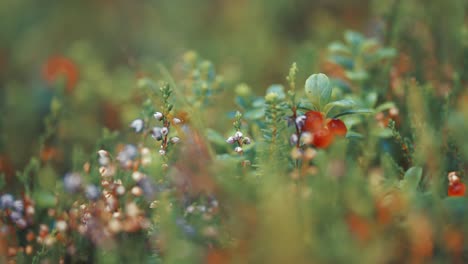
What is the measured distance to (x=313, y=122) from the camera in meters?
0.88

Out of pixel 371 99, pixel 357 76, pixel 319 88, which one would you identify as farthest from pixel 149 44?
pixel 319 88

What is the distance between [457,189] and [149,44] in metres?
1.91

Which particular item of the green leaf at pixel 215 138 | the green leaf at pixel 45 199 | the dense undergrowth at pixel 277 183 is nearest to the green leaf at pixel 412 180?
the dense undergrowth at pixel 277 183

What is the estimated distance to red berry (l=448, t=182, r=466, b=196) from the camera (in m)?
0.85

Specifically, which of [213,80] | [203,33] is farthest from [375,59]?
[203,33]

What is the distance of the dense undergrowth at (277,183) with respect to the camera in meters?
0.68

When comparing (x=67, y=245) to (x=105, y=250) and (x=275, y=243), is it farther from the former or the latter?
(x=275, y=243)

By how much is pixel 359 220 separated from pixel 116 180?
1.55ft

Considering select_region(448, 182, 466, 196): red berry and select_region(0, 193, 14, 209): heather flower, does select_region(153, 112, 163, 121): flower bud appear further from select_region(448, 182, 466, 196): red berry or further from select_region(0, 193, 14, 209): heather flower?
select_region(448, 182, 466, 196): red berry

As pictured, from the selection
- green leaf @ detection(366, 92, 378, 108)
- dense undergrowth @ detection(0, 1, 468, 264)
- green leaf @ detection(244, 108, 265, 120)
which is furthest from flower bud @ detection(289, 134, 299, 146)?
green leaf @ detection(366, 92, 378, 108)

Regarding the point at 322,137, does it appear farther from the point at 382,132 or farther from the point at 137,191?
the point at 137,191

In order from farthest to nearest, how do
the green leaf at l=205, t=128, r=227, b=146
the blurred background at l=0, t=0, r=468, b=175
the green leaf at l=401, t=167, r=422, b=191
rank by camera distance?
the blurred background at l=0, t=0, r=468, b=175
the green leaf at l=205, t=128, r=227, b=146
the green leaf at l=401, t=167, r=422, b=191

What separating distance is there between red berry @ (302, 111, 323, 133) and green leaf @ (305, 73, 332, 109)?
34 millimetres

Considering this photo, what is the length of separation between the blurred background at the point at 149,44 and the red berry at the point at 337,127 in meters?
0.43
